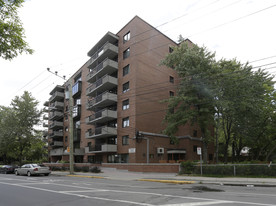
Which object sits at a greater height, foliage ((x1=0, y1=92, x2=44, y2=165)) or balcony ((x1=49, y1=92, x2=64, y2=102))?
balcony ((x1=49, y1=92, x2=64, y2=102))

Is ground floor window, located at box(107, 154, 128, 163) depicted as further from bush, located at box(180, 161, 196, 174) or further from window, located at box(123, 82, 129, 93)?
bush, located at box(180, 161, 196, 174)

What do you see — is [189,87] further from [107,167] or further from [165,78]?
[107,167]

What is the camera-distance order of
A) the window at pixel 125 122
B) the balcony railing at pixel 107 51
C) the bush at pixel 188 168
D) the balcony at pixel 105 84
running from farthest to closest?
the balcony railing at pixel 107 51, the balcony at pixel 105 84, the window at pixel 125 122, the bush at pixel 188 168

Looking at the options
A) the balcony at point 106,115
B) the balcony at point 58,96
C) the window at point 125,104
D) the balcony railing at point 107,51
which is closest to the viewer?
the window at point 125,104

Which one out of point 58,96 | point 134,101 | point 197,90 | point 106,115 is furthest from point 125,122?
point 58,96

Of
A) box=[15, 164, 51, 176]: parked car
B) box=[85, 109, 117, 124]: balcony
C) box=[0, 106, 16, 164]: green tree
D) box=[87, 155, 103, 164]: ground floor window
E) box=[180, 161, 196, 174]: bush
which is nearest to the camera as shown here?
box=[180, 161, 196, 174]: bush

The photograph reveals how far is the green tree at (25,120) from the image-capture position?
41.1 meters

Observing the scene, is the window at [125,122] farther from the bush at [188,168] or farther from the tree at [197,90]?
the bush at [188,168]

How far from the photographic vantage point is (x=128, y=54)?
3184 centimetres

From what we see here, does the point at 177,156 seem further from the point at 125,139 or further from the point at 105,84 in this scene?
the point at 105,84

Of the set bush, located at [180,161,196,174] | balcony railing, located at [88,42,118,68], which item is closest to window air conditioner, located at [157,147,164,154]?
bush, located at [180,161,196,174]

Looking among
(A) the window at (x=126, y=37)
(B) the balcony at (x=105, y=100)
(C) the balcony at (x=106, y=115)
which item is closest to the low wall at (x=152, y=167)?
(C) the balcony at (x=106, y=115)

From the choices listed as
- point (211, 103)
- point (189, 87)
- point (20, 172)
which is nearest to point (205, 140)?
point (211, 103)

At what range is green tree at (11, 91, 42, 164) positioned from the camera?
4109 cm
